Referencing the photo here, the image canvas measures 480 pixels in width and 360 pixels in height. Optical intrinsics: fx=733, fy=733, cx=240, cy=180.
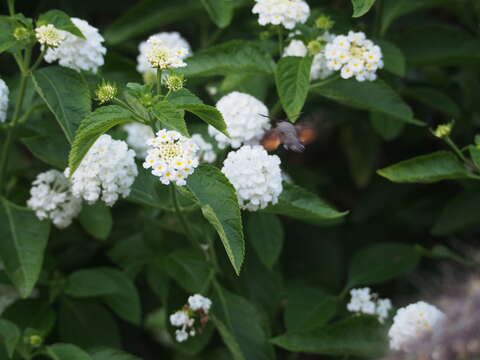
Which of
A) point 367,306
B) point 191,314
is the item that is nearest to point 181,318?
point 191,314

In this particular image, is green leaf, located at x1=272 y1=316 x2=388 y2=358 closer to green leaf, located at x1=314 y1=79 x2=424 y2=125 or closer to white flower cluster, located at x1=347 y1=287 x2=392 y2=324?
white flower cluster, located at x1=347 y1=287 x2=392 y2=324

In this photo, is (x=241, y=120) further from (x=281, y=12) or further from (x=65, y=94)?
(x=65, y=94)

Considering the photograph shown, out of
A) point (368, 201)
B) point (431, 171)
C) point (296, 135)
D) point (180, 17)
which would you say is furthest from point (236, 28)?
point (431, 171)

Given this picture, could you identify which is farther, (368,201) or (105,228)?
(368,201)

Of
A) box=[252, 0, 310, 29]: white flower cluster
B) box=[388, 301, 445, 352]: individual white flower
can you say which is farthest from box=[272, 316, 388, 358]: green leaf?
box=[252, 0, 310, 29]: white flower cluster

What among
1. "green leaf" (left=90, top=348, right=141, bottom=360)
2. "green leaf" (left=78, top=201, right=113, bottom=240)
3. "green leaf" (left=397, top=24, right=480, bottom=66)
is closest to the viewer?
"green leaf" (left=90, top=348, right=141, bottom=360)

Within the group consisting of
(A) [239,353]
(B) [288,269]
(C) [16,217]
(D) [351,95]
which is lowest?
(B) [288,269]

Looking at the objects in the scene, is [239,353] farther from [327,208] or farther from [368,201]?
[368,201]
